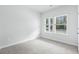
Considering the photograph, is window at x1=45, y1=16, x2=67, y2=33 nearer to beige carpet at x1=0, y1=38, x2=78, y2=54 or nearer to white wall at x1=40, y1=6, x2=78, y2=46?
white wall at x1=40, y1=6, x2=78, y2=46

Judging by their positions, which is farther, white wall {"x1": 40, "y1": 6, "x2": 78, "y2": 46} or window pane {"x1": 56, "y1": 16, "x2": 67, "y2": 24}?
window pane {"x1": 56, "y1": 16, "x2": 67, "y2": 24}

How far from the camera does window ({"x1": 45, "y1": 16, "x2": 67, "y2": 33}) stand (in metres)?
4.26

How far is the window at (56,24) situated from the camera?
14.0 feet

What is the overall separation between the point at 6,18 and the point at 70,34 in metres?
3.57

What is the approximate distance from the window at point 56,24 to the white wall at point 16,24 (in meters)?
1.00

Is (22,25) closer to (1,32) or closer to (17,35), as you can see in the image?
(17,35)

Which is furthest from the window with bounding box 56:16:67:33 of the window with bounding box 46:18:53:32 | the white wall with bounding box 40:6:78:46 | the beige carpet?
the beige carpet

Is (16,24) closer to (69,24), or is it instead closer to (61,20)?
(61,20)

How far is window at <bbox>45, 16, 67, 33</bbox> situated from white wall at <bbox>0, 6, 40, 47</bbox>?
100 cm

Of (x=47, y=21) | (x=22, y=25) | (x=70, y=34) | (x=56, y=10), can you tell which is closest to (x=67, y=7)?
(x=56, y=10)

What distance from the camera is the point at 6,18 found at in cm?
343

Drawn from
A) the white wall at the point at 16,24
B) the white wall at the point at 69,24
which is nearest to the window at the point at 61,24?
the white wall at the point at 69,24

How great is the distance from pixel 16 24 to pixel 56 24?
2.63m

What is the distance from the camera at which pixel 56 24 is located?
468 centimetres
